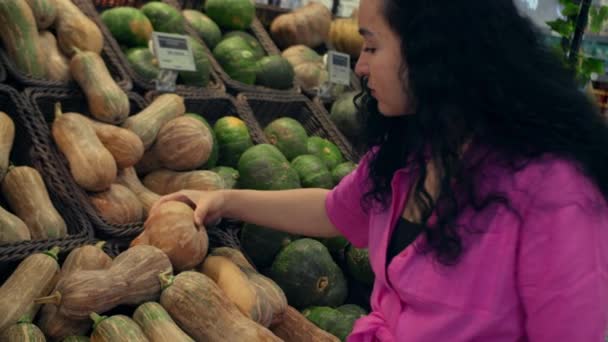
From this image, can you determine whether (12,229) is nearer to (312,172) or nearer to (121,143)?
(121,143)

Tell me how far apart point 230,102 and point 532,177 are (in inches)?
76.7

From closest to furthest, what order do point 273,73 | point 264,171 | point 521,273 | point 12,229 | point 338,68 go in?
point 521,273 → point 12,229 → point 264,171 → point 273,73 → point 338,68

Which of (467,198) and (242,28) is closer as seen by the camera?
(467,198)

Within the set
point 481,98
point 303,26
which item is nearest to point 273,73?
point 303,26

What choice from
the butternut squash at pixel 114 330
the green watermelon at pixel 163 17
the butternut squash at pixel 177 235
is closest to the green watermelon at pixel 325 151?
the green watermelon at pixel 163 17

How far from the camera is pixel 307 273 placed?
2.45 m

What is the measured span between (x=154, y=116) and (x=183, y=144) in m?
0.18

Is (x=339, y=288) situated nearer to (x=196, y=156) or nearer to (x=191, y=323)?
(x=196, y=156)

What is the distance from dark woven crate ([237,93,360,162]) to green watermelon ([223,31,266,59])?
0.41m

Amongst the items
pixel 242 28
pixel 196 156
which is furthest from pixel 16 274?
pixel 242 28

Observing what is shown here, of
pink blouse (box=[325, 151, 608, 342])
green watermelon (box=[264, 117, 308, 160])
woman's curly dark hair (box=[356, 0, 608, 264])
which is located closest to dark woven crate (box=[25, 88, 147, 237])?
green watermelon (box=[264, 117, 308, 160])

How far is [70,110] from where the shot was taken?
251 cm

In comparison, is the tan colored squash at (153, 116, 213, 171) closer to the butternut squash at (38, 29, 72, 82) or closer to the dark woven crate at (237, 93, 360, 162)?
the butternut squash at (38, 29, 72, 82)

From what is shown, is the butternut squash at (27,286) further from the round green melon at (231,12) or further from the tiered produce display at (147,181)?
the round green melon at (231,12)
